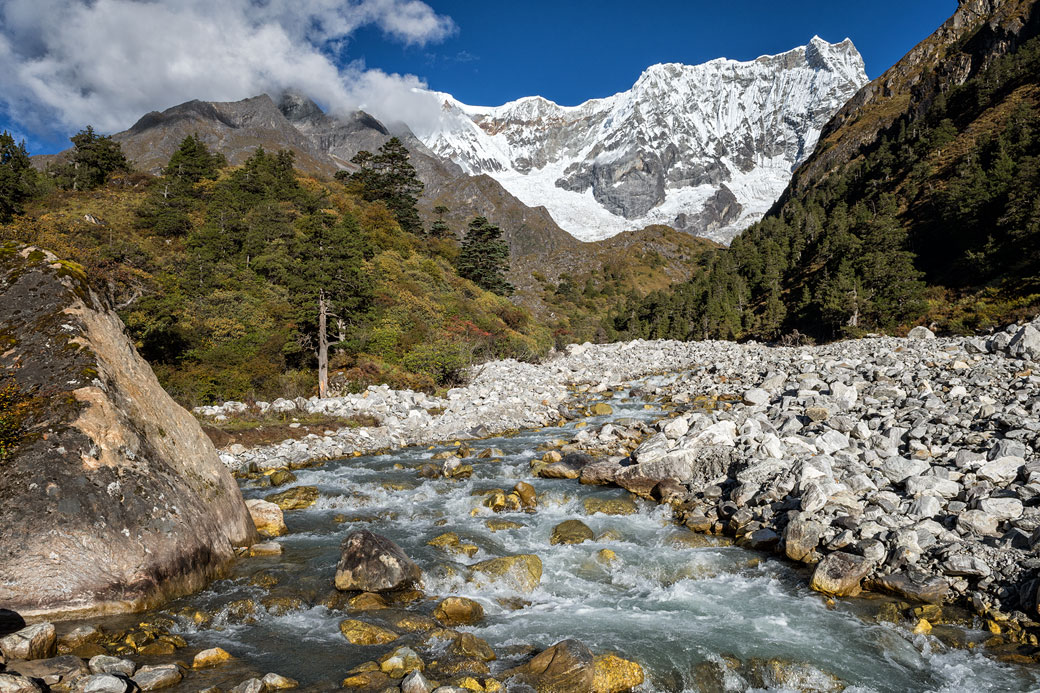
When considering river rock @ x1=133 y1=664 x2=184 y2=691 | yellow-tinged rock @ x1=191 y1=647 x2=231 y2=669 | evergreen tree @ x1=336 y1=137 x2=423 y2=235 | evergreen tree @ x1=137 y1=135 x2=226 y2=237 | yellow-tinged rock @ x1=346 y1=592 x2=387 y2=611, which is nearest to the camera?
river rock @ x1=133 y1=664 x2=184 y2=691

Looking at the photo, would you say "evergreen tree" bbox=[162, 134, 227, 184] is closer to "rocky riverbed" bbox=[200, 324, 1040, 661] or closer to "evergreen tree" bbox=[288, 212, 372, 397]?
"evergreen tree" bbox=[288, 212, 372, 397]

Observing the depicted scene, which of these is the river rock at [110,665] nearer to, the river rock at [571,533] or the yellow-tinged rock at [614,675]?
the yellow-tinged rock at [614,675]

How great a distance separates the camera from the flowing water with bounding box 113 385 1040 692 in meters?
5.92

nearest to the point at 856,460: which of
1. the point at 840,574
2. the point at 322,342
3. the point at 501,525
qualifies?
the point at 840,574

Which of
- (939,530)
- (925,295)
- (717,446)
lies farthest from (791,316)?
(939,530)

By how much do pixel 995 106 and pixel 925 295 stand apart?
5475 centimetres

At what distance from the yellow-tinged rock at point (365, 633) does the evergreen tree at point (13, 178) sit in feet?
129

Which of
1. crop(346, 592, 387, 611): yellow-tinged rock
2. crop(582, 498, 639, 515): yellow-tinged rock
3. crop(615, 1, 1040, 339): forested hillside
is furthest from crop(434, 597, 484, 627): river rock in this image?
crop(615, 1, 1040, 339): forested hillside

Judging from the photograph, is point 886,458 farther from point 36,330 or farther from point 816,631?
point 36,330

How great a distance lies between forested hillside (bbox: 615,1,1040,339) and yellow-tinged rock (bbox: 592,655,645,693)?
134 ft

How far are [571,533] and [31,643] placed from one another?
25.9 ft

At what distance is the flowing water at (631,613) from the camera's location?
5918 millimetres

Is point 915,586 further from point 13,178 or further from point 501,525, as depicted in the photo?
point 13,178

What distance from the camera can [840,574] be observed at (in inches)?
300
